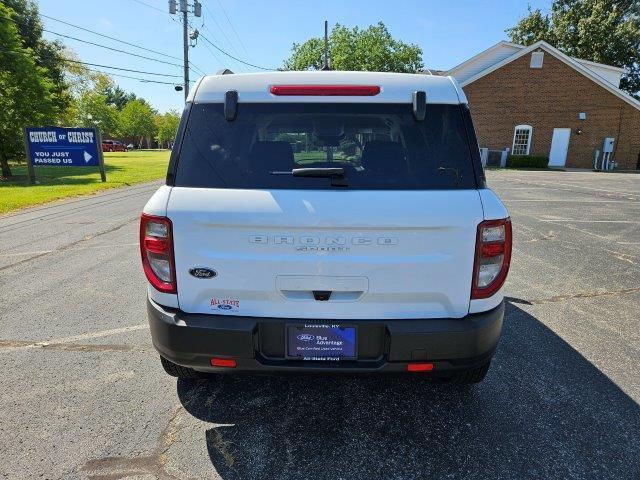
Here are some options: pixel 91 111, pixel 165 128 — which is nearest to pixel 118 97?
pixel 165 128

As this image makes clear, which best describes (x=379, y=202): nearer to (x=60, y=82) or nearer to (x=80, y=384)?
(x=80, y=384)

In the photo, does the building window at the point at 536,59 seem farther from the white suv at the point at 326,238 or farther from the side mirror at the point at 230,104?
the side mirror at the point at 230,104

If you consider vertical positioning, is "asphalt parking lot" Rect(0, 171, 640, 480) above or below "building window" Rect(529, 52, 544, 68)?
below

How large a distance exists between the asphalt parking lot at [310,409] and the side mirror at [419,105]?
1466 mm

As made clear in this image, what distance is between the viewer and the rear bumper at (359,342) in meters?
2.18

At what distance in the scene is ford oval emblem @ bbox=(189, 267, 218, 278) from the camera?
2193 mm

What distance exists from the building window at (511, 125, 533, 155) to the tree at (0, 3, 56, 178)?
92.4 feet

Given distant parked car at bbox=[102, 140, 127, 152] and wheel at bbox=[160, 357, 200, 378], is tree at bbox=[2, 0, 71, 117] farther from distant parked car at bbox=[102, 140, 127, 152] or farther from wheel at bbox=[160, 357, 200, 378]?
distant parked car at bbox=[102, 140, 127, 152]

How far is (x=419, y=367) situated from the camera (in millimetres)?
2238

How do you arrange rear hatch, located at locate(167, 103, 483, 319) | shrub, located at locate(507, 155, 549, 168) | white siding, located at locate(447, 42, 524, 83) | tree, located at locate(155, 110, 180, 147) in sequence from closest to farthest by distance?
rear hatch, located at locate(167, 103, 483, 319), shrub, located at locate(507, 155, 549, 168), white siding, located at locate(447, 42, 524, 83), tree, located at locate(155, 110, 180, 147)

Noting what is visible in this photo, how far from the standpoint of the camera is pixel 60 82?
30.2 meters

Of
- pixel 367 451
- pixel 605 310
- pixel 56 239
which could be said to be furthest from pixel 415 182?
pixel 56 239

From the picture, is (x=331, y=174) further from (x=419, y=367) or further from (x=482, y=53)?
(x=482, y=53)

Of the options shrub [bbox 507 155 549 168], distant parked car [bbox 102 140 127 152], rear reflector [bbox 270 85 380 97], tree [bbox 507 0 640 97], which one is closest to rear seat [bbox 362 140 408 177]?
Result: rear reflector [bbox 270 85 380 97]
